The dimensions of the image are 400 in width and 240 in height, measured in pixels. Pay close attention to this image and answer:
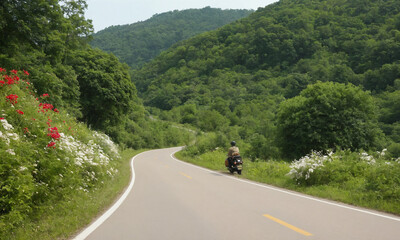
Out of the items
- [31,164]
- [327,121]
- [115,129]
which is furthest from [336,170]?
[115,129]

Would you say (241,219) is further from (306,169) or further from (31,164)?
(306,169)

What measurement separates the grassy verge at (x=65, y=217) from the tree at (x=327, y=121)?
19.9 meters

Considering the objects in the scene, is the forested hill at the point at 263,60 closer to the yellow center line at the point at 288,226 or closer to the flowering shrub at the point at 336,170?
the flowering shrub at the point at 336,170

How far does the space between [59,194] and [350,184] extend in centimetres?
842

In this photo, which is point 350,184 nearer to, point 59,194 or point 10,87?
point 59,194

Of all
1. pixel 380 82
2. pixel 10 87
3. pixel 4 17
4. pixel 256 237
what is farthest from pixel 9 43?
pixel 380 82

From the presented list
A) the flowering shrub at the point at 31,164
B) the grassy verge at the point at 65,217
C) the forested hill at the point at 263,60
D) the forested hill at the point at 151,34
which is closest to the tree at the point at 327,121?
the flowering shrub at the point at 31,164

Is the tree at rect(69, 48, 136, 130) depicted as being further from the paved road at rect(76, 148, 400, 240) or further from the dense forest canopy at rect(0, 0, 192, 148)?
the paved road at rect(76, 148, 400, 240)

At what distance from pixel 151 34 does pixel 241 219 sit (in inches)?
6278

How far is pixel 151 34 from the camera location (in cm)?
15600

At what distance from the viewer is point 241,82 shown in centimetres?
10156

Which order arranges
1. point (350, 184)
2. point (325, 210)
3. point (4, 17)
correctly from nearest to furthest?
1. point (325, 210)
2. point (350, 184)
3. point (4, 17)

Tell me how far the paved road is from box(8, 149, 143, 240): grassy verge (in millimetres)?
425

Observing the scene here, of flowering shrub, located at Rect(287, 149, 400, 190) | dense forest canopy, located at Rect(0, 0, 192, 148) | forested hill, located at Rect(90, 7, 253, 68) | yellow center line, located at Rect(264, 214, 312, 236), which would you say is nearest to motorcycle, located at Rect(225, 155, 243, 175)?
flowering shrub, located at Rect(287, 149, 400, 190)
